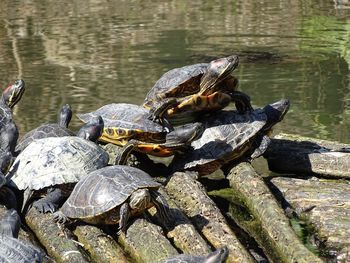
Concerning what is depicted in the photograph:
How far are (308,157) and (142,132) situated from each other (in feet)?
5.20

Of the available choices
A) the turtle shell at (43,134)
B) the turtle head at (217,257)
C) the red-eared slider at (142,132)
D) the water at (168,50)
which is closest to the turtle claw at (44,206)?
the red-eared slider at (142,132)

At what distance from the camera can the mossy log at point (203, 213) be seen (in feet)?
17.4

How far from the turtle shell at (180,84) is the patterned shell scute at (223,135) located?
1.20ft

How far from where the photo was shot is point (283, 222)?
18.6ft

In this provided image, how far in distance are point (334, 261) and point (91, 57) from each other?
462 inches

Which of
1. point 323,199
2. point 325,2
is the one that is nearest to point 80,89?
point 323,199

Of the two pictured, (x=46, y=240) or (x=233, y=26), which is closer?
(x=46, y=240)

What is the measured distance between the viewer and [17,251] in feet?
15.6

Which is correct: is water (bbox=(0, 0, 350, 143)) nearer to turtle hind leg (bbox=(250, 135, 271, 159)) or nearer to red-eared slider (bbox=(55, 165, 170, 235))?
turtle hind leg (bbox=(250, 135, 271, 159))

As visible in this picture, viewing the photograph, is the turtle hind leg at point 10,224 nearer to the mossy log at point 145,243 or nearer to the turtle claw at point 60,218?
the turtle claw at point 60,218

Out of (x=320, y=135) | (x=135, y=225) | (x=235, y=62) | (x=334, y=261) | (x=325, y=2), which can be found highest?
(x=235, y=62)

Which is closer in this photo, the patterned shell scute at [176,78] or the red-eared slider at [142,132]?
the red-eared slider at [142,132]

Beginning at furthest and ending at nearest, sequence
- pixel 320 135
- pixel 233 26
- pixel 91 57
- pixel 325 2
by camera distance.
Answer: pixel 325 2, pixel 233 26, pixel 91 57, pixel 320 135

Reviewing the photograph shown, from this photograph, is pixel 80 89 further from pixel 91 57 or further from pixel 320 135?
pixel 320 135
